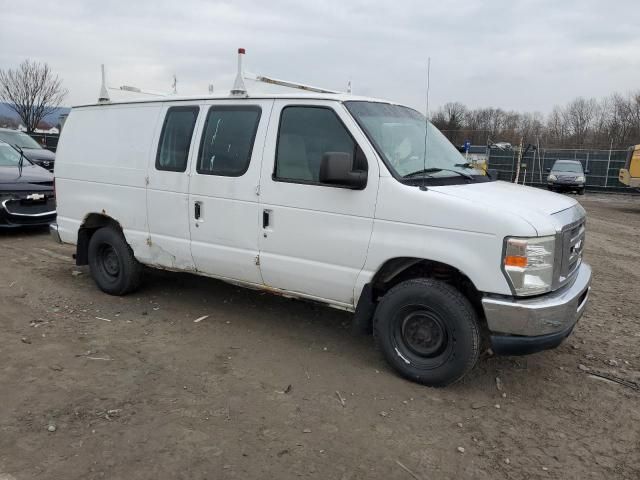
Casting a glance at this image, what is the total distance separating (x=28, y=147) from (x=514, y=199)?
550 inches

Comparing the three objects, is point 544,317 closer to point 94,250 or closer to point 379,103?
point 379,103

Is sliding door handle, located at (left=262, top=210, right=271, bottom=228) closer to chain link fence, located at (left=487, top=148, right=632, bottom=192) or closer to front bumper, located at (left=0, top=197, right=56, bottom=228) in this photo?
front bumper, located at (left=0, top=197, right=56, bottom=228)

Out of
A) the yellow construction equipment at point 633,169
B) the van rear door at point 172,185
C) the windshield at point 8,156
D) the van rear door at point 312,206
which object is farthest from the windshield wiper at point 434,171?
the yellow construction equipment at point 633,169

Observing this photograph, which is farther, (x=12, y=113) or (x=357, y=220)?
(x=12, y=113)

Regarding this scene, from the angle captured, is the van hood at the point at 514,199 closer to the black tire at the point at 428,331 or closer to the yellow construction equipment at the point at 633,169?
the black tire at the point at 428,331

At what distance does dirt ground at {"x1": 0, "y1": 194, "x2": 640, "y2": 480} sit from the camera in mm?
3119

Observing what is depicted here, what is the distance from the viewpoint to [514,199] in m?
3.96

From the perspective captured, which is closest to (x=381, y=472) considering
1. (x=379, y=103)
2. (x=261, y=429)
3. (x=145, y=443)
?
(x=261, y=429)

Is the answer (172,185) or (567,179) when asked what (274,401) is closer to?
(172,185)

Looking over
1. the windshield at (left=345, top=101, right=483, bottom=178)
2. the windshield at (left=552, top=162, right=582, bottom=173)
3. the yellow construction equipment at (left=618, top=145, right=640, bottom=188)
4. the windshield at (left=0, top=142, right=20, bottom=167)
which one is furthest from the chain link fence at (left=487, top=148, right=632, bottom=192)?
the windshield at (left=345, top=101, right=483, bottom=178)

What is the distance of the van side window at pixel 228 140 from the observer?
477 centimetres

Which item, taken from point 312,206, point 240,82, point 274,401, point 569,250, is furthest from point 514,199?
point 240,82

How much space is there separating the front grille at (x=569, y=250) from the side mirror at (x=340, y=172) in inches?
57.4

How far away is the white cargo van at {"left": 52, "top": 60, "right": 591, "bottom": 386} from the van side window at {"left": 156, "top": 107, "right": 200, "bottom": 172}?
0.02m
